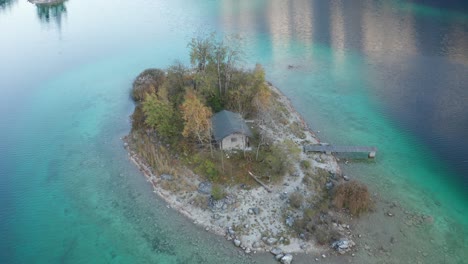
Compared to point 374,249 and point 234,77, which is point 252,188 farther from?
point 234,77

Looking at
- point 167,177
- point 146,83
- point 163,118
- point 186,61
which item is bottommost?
point 167,177

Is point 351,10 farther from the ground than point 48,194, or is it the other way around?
point 351,10

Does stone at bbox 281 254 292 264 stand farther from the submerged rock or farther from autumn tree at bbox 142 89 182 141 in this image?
autumn tree at bbox 142 89 182 141

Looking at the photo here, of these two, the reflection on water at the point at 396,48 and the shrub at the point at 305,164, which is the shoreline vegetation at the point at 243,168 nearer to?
the shrub at the point at 305,164

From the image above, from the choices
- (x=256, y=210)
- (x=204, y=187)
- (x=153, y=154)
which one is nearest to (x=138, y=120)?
(x=153, y=154)

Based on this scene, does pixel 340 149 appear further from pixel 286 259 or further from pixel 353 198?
pixel 286 259

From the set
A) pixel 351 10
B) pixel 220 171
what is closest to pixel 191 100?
pixel 220 171
